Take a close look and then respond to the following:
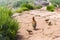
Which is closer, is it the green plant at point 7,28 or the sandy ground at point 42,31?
the green plant at point 7,28

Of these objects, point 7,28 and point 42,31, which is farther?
point 42,31

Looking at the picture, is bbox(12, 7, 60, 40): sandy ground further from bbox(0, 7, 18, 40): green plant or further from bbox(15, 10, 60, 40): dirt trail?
bbox(0, 7, 18, 40): green plant

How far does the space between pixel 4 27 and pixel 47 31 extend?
1622 mm

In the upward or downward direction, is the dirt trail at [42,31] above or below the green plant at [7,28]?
below

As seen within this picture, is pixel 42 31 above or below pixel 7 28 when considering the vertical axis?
below

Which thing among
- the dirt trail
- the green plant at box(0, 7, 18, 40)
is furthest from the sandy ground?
the green plant at box(0, 7, 18, 40)

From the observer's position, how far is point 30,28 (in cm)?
764

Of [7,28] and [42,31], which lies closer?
[7,28]

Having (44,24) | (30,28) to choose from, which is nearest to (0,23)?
(30,28)

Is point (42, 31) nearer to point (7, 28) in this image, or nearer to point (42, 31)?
point (42, 31)

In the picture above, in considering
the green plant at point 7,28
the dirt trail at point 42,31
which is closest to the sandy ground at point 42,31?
the dirt trail at point 42,31

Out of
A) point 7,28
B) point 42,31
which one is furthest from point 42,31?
point 7,28

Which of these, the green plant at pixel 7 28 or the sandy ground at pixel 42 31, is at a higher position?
the green plant at pixel 7 28

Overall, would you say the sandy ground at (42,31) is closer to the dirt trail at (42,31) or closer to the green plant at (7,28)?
the dirt trail at (42,31)
